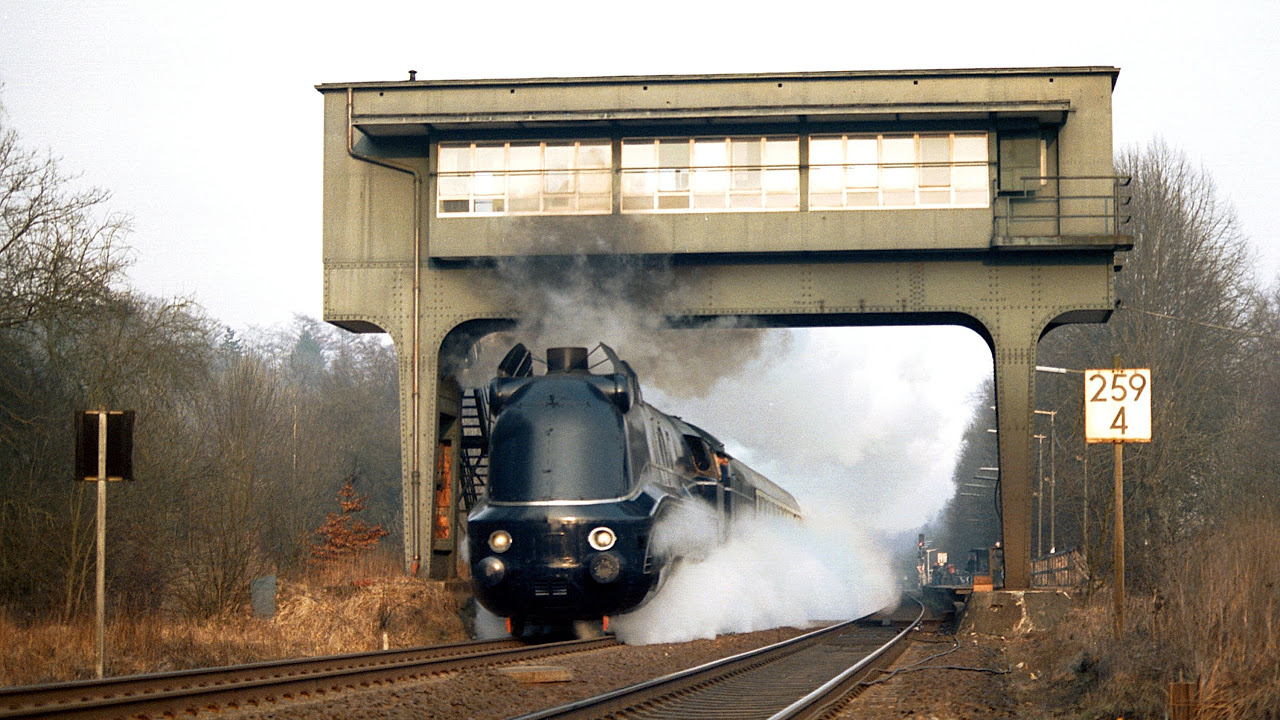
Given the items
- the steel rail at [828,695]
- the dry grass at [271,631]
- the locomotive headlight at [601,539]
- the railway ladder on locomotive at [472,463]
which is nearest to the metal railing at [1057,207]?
the steel rail at [828,695]

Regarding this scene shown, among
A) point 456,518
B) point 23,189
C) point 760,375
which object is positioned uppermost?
point 23,189

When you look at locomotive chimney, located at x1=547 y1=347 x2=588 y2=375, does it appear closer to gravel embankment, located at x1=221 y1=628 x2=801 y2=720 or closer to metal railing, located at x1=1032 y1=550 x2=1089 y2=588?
gravel embankment, located at x1=221 y1=628 x2=801 y2=720

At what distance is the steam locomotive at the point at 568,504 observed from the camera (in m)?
16.2

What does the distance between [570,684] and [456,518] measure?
33.7ft

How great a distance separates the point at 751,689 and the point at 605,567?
10.3ft

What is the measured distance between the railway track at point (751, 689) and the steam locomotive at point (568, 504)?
2.02 m

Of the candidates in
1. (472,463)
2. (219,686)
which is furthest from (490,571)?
(472,463)

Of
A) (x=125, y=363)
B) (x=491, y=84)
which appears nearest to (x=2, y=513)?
(x=125, y=363)

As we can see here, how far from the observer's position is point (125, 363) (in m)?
23.0

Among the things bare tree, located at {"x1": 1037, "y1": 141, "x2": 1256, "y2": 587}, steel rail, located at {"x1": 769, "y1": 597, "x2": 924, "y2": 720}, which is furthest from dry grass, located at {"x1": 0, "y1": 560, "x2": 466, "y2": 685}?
bare tree, located at {"x1": 1037, "y1": 141, "x2": 1256, "y2": 587}

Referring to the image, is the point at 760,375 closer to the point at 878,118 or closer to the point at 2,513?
the point at 878,118

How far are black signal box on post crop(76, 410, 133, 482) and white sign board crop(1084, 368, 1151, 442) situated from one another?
35.4 feet

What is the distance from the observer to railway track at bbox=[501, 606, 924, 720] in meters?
11.2

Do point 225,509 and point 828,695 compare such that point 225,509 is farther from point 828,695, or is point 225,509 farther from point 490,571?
point 828,695
